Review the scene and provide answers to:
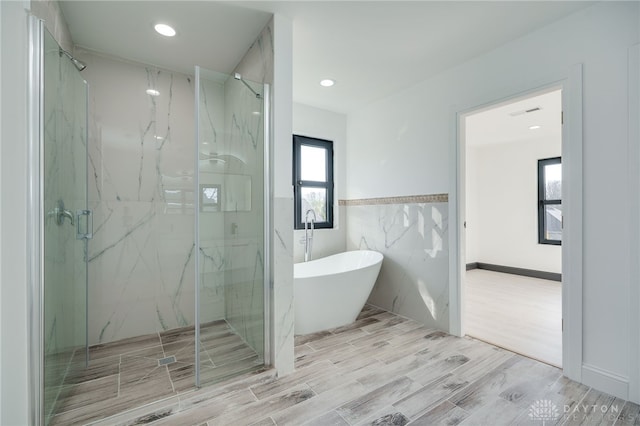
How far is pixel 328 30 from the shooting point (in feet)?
7.33

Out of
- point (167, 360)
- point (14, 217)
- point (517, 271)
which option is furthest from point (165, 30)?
point (517, 271)

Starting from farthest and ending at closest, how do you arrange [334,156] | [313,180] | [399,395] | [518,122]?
[518,122]
[334,156]
[313,180]
[399,395]

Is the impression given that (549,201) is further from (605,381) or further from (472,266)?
(605,381)

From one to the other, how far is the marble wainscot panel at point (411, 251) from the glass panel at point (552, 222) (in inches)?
142

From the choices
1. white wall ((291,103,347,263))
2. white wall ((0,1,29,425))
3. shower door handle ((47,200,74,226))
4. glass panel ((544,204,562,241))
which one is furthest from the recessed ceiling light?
glass panel ((544,204,562,241))

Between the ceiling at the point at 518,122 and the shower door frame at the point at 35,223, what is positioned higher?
the ceiling at the point at 518,122

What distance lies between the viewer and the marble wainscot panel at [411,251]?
2.90m

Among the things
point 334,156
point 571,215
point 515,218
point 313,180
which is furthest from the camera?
point 515,218

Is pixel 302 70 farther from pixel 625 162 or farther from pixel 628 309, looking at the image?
pixel 628 309

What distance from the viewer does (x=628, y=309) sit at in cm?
179

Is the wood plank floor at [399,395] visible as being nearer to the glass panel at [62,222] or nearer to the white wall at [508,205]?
the glass panel at [62,222]

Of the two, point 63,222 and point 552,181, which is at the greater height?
point 552,181

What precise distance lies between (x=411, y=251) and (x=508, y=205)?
3631mm

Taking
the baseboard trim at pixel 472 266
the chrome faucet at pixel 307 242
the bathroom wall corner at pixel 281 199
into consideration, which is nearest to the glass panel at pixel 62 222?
the bathroom wall corner at pixel 281 199
